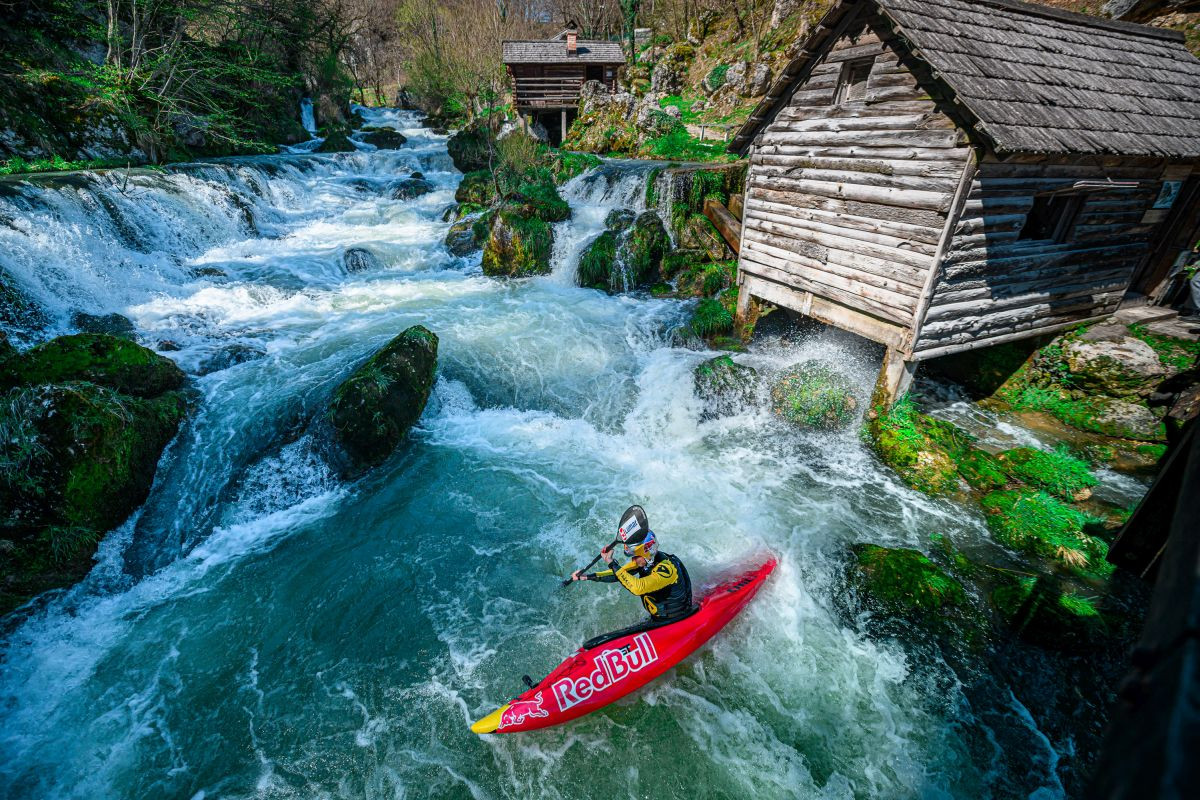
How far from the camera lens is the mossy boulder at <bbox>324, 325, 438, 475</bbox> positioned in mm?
8234

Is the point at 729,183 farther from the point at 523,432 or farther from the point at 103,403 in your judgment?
the point at 103,403

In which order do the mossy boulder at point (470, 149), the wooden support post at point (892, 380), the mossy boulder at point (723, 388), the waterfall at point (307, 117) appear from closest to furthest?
the wooden support post at point (892, 380) → the mossy boulder at point (723, 388) → the mossy boulder at point (470, 149) → the waterfall at point (307, 117)

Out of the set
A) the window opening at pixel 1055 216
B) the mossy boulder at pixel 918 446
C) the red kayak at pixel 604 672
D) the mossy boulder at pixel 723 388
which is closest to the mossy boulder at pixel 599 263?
the mossy boulder at pixel 723 388

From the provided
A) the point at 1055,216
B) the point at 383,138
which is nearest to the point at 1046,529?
the point at 1055,216

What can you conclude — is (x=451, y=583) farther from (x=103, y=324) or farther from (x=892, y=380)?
(x=103, y=324)

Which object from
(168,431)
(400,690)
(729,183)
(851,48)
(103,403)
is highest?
(851,48)

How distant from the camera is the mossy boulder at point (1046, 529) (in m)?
6.53

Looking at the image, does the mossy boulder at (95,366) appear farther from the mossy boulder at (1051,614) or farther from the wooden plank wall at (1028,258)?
the mossy boulder at (1051,614)

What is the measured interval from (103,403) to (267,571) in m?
3.37

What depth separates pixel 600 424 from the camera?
9.81 metres

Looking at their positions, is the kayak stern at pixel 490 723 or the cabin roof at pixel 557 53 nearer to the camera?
the kayak stern at pixel 490 723

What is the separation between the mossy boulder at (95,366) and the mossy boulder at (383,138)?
25.1m

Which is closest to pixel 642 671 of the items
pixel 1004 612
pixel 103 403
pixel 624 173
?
pixel 1004 612

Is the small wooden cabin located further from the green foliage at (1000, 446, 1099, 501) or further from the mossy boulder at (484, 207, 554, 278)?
the mossy boulder at (484, 207, 554, 278)
